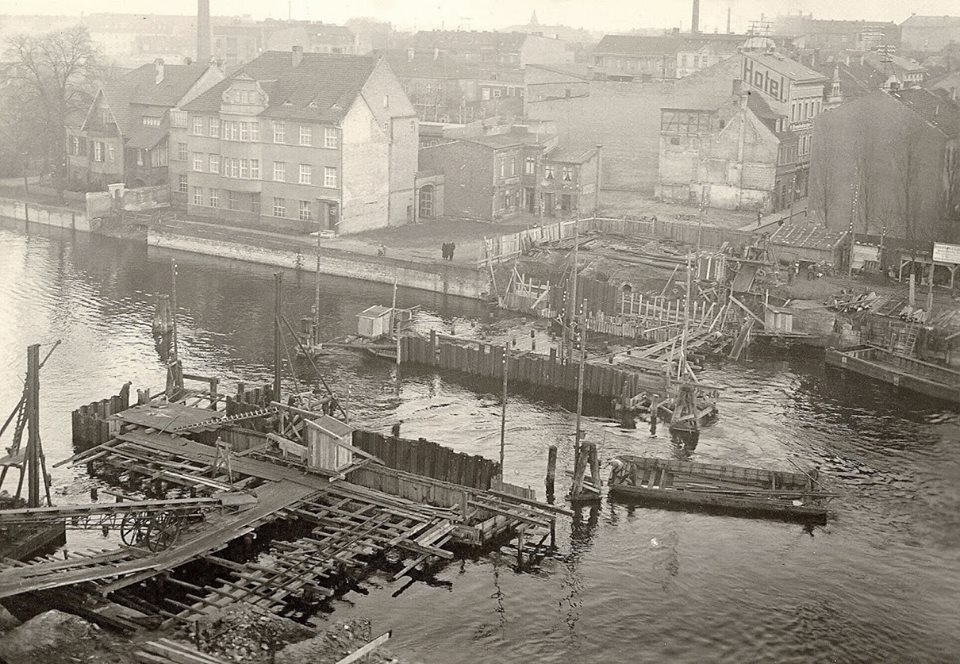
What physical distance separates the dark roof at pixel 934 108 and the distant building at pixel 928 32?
85340 mm

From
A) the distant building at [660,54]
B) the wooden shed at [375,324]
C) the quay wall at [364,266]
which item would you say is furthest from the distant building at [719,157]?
the wooden shed at [375,324]

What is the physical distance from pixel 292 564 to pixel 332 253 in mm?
40496

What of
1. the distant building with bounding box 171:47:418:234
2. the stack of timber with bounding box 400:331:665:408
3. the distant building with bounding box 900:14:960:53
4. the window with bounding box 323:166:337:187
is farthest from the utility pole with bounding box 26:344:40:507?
the distant building with bounding box 900:14:960:53

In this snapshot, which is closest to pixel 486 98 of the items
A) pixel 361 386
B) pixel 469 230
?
pixel 469 230

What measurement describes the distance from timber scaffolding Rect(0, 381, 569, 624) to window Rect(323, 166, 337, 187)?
34.4m

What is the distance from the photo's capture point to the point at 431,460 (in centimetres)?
4016

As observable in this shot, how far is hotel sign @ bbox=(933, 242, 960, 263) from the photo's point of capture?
63.0 metres

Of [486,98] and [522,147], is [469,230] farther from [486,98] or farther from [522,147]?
[486,98]

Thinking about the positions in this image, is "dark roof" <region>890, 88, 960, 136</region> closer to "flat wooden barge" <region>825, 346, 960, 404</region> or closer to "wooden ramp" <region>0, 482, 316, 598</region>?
"flat wooden barge" <region>825, 346, 960, 404</region>

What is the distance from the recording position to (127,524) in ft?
118

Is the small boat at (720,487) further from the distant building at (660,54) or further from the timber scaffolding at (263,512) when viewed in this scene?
the distant building at (660,54)

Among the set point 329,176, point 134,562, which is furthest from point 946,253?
point 134,562

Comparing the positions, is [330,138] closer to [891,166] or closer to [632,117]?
[632,117]

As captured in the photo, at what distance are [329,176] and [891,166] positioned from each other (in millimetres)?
34220
